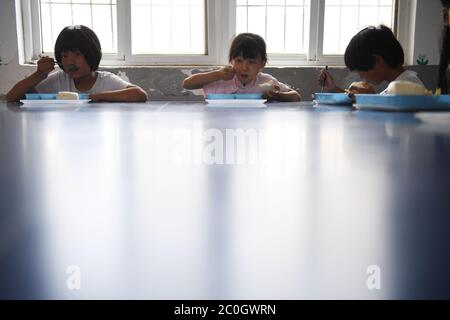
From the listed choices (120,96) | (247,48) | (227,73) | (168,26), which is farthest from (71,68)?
(168,26)

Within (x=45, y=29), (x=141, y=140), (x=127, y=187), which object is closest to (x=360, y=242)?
(x=127, y=187)

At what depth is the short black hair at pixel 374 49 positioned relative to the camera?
71.6 inches

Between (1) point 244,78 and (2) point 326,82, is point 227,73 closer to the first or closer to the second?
(1) point 244,78

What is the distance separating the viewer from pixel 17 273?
0.44 feet

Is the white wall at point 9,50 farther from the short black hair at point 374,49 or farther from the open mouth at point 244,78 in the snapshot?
the short black hair at point 374,49

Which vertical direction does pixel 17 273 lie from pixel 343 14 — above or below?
below

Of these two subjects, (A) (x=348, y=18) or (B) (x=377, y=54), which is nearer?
(B) (x=377, y=54)

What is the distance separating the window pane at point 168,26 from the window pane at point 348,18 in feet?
2.95

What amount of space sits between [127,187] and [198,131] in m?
0.36

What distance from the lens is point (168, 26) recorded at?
292cm

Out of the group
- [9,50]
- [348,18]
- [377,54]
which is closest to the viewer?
[377,54]

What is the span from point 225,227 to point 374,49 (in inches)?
72.7

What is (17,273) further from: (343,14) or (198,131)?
(343,14)
